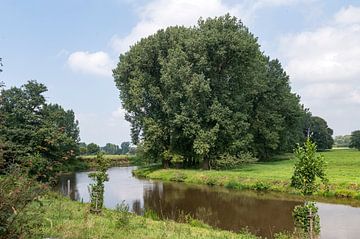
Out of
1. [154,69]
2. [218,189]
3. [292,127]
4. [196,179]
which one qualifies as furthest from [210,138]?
[292,127]

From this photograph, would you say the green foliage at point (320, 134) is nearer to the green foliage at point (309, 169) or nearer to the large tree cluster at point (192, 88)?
the large tree cluster at point (192, 88)

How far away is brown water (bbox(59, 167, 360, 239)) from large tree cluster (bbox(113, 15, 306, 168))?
1054 cm

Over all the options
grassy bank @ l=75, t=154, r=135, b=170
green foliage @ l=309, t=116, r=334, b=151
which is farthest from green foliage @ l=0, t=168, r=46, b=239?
green foliage @ l=309, t=116, r=334, b=151

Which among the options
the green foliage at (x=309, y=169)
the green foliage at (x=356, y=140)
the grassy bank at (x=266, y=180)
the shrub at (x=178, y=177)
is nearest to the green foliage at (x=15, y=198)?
the green foliage at (x=309, y=169)

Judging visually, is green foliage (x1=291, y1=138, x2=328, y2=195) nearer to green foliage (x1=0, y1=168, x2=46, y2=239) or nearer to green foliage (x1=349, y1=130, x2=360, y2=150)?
green foliage (x1=0, y1=168, x2=46, y2=239)

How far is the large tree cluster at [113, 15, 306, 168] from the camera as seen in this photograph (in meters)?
45.7

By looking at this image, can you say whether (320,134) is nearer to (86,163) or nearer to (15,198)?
(86,163)

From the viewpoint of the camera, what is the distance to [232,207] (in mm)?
26109

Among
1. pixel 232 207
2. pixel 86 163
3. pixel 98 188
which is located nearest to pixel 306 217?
pixel 98 188

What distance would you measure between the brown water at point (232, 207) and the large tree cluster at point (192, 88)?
1054cm

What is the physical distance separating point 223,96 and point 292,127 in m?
28.8

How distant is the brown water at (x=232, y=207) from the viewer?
19.5m

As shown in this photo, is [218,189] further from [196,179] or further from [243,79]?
[243,79]

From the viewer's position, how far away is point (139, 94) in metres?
50.6
